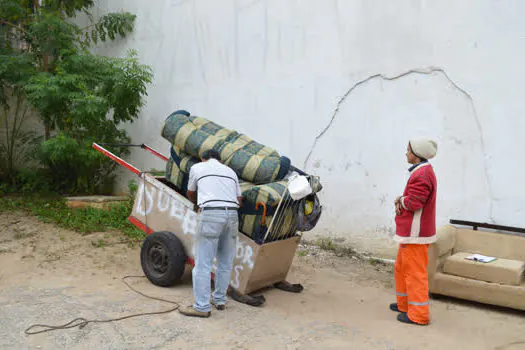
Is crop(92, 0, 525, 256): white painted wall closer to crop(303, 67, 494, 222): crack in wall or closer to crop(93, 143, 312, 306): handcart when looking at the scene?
crop(303, 67, 494, 222): crack in wall

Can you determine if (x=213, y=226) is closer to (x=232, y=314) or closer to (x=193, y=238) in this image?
(x=193, y=238)

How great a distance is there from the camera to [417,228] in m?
A: 4.84

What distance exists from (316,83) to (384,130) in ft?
4.28

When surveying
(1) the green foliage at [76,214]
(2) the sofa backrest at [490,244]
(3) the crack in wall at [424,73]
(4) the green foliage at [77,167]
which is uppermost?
(3) the crack in wall at [424,73]

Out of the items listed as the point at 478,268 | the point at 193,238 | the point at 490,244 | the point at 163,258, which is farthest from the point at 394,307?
the point at 163,258

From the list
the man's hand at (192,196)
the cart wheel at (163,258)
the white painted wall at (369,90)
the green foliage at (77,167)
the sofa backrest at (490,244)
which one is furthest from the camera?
the green foliage at (77,167)

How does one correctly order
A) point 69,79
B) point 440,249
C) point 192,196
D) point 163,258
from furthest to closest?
point 69,79, point 440,249, point 163,258, point 192,196

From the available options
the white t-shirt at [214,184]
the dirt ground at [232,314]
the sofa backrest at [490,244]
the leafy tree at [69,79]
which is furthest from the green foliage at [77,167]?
the sofa backrest at [490,244]

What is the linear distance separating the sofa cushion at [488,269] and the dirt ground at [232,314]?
36cm

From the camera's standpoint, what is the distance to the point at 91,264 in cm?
647

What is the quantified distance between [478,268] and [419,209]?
1.11 m

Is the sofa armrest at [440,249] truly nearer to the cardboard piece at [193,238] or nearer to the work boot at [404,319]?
the work boot at [404,319]

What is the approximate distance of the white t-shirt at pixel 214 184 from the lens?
15.9ft

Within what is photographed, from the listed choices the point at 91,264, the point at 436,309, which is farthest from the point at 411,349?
the point at 91,264
